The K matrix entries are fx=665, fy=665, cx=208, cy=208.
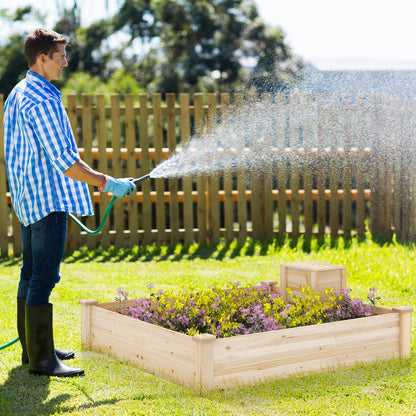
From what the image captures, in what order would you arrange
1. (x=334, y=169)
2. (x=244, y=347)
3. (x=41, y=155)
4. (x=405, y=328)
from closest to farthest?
(x=244, y=347)
(x=41, y=155)
(x=405, y=328)
(x=334, y=169)

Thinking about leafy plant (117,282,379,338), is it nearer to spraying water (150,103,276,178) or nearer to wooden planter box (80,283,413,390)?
wooden planter box (80,283,413,390)

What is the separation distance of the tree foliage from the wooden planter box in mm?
12564

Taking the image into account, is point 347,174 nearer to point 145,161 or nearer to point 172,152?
point 172,152

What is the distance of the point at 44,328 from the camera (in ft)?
11.6

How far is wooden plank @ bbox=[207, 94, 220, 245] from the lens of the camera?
7.57 meters

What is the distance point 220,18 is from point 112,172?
40.1ft

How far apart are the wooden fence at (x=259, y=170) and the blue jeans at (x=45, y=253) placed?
A: 13.3 feet

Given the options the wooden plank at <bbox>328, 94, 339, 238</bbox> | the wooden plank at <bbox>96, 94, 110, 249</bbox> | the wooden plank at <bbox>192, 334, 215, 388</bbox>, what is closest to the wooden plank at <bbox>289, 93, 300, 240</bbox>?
the wooden plank at <bbox>328, 94, 339, 238</bbox>

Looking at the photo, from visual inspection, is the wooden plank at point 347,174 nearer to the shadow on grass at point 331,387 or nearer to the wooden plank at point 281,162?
the wooden plank at point 281,162

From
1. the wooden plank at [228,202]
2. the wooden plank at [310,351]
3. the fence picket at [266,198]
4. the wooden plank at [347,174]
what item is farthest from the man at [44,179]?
the wooden plank at [347,174]

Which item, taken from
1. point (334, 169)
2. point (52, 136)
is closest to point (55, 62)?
point (52, 136)

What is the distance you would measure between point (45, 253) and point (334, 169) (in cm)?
552

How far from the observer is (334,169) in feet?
27.4

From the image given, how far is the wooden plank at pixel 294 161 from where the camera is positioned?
780 cm
